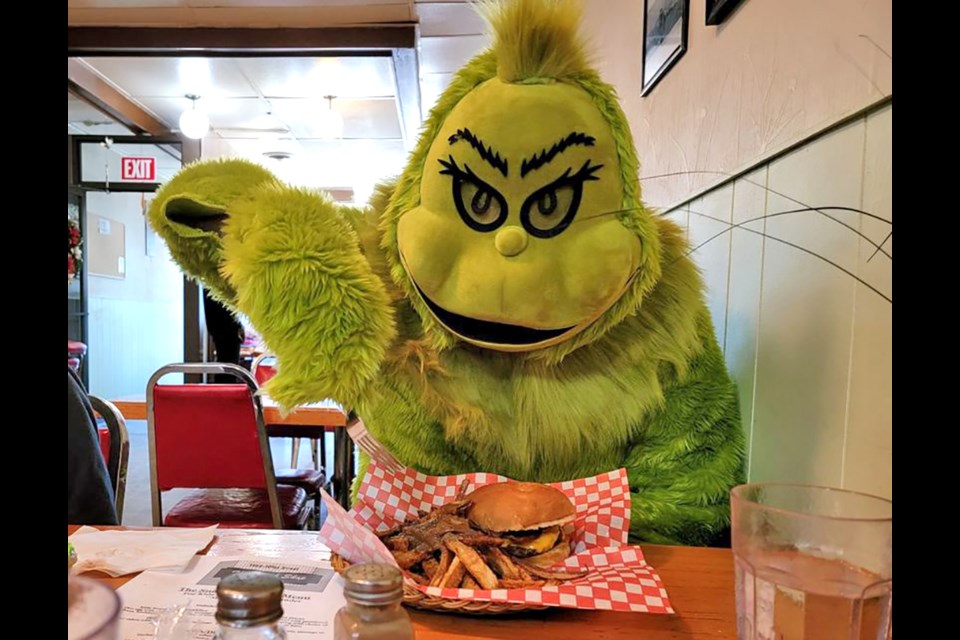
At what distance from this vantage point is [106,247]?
16.1 ft

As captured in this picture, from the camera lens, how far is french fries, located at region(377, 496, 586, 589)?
0.52m

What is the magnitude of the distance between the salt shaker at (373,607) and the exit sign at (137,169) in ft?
15.6

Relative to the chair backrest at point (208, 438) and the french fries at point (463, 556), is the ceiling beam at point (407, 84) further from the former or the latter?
the french fries at point (463, 556)

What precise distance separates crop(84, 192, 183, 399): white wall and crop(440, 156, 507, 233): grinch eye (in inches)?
173

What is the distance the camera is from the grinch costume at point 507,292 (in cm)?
68

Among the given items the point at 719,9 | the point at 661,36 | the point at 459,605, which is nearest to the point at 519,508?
→ the point at 459,605

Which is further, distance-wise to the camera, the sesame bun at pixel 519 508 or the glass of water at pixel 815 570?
the sesame bun at pixel 519 508

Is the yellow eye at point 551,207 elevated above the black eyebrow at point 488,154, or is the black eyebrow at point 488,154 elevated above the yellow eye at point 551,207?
the black eyebrow at point 488,154

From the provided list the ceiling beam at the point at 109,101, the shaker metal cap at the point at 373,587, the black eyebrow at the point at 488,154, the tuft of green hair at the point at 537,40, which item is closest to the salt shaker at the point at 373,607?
the shaker metal cap at the point at 373,587

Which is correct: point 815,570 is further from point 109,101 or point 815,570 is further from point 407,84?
point 109,101

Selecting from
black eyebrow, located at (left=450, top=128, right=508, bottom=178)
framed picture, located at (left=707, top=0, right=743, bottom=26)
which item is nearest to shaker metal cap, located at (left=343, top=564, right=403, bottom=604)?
black eyebrow, located at (left=450, top=128, right=508, bottom=178)

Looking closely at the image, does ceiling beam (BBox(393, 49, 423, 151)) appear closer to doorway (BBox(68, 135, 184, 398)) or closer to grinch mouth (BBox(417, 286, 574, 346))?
doorway (BBox(68, 135, 184, 398))

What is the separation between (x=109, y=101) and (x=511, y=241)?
3988mm
